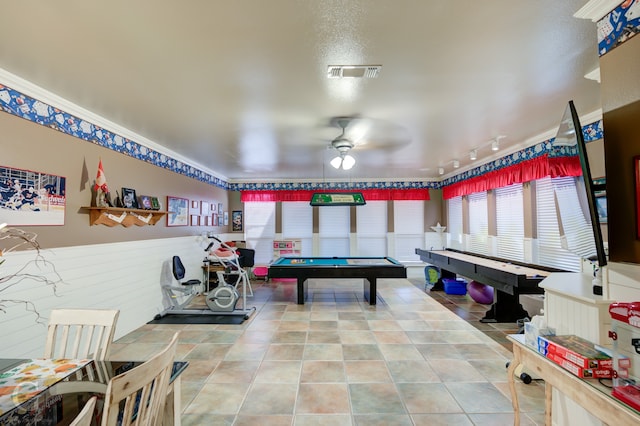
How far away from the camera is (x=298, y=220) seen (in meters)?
8.17

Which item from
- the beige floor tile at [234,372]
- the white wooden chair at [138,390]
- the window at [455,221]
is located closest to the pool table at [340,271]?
the beige floor tile at [234,372]

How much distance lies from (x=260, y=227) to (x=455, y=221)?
5.25 meters

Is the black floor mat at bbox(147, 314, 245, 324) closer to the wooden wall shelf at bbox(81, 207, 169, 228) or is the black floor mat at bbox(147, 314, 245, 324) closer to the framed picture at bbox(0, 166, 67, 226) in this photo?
the wooden wall shelf at bbox(81, 207, 169, 228)

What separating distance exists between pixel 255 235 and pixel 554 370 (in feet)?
23.7

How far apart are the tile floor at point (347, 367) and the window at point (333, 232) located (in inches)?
119

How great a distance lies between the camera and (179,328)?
4223mm

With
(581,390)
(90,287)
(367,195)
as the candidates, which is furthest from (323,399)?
(367,195)

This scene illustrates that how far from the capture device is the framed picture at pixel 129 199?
3873 mm

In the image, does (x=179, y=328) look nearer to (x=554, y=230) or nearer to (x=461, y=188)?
(x=554, y=230)

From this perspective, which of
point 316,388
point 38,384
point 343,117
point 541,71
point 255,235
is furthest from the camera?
point 255,235

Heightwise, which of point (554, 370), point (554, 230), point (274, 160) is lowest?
point (554, 370)

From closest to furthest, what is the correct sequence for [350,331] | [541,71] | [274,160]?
1. [541,71]
2. [350,331]
3. [274,160]

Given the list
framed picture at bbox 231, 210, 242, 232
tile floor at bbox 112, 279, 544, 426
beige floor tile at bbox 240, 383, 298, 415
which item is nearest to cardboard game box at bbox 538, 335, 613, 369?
tile floor at bbox 112, 279, 544, 426

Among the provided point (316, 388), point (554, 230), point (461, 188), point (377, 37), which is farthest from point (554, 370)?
point (461, 188)
